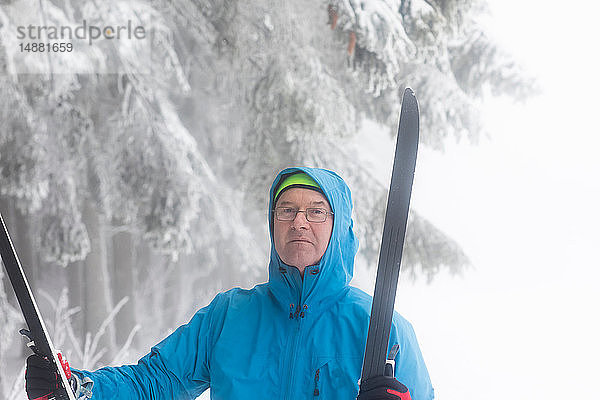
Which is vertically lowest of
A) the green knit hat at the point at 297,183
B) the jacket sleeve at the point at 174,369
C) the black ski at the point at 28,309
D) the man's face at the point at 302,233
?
the jacket sleeve at the point at 174,369

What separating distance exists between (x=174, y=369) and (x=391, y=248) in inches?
23.0

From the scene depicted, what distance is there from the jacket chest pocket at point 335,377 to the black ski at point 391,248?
10 cm

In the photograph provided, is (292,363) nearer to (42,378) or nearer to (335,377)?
(335,377)

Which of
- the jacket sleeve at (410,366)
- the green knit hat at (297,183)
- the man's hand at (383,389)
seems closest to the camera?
the man's hand at (383,389)

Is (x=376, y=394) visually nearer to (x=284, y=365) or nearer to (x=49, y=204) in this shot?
(x=284, y=365)

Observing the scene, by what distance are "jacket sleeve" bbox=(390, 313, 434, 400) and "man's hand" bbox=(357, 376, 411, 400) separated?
0.09m

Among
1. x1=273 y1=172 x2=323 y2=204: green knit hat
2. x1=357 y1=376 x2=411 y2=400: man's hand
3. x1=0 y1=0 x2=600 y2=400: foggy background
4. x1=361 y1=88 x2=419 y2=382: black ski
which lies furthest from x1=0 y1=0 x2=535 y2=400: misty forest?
x1=357 y1=376 x2=411 y2=400: man's hand

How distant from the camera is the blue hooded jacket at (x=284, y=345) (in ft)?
3.62

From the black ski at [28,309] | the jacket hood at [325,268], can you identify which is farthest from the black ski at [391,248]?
the black ski at [28,309]

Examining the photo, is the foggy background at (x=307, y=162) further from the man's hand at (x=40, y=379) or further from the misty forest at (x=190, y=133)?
the man's hand at (x=40, y=379)

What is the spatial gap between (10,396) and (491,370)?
2.51m

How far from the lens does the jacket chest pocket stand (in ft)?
3.58

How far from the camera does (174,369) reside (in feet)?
4.08

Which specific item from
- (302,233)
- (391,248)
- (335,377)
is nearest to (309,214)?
(302,233)
